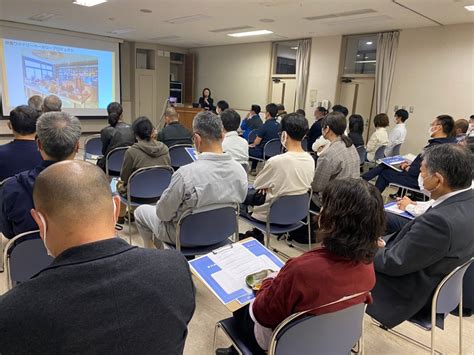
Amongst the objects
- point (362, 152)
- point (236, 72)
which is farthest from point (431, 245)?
point (236, 72)

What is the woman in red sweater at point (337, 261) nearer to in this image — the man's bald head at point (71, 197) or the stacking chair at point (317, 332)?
the stacking chair at point (317, 332)

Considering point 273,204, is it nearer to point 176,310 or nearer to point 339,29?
point 176,310

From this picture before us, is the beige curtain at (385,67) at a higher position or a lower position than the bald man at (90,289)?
higher

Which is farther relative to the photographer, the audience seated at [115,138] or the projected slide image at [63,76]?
the projected slide image at [63,76]

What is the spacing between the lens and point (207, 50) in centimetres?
1045

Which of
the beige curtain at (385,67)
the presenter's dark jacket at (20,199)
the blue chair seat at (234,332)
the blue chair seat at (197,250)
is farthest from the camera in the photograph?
the beige curtain at (385,67)

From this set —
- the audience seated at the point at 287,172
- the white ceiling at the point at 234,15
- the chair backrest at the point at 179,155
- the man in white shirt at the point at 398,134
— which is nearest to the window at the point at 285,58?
the white ceiling at the point at 234,15

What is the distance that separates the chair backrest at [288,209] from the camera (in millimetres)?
2484

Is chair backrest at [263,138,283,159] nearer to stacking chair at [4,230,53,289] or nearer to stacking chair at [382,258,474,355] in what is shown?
stacking chair at [382,258,474,355]

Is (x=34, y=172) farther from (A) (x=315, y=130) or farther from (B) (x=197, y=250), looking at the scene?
(A) (x=315, y=130)

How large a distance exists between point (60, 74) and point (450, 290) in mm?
9226

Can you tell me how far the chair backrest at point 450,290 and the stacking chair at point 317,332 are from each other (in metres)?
0.55

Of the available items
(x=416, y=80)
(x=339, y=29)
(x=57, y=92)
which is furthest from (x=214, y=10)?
(x=57, y=92)

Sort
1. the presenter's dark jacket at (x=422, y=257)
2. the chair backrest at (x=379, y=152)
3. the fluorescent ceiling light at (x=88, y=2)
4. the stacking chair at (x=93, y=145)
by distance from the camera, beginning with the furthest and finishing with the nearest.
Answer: the fluorescent ceiling light at (x=88, y=2), the chair backrest at (x=379, y=152), the stacking chair at (x=93, y=145), the presenter's dark jacket at (x=422, y=257)
